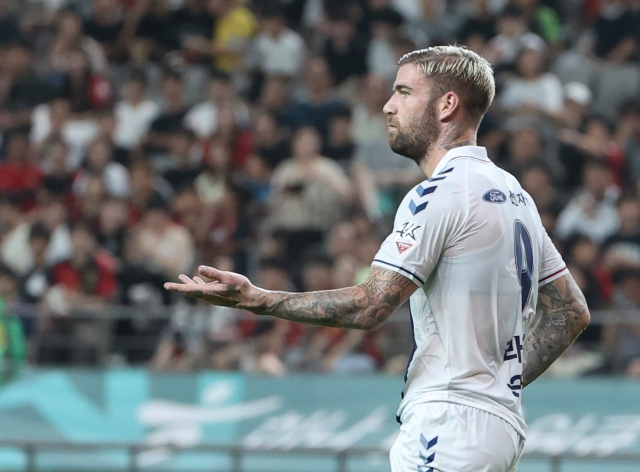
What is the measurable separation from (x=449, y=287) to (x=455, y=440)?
488 mm

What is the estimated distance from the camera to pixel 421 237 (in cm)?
344

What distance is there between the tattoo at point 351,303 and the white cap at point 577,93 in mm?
8510

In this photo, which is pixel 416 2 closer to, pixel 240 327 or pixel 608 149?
pixel 608 149

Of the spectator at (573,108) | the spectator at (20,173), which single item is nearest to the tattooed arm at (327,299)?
the spectator at (573,108)

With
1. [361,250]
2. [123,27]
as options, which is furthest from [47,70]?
[361,250]

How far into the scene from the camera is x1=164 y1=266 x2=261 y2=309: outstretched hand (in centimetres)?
342

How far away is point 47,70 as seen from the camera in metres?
13.8

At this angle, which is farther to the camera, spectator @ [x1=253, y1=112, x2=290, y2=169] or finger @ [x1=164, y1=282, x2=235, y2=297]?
spectator @ [x1=253, y1=112, x2=290, y2=169]

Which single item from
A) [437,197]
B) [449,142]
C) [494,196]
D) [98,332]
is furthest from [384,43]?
[437,197]

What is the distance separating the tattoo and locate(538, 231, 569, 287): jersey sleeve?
658 millimetres

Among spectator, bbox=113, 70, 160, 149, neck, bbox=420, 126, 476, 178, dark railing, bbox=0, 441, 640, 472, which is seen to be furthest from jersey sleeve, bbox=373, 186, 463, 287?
spectator, bbox=113, 70, 160, 149

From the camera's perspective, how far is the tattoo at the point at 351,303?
344 cm

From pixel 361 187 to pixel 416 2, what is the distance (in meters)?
3.49

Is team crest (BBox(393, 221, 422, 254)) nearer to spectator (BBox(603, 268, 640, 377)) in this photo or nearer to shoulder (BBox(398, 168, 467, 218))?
shoulder (BBox(398, 168, 467, 218))
